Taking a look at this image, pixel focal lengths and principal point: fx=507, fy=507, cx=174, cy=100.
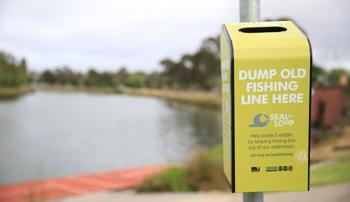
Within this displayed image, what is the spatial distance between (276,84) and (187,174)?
4.89m

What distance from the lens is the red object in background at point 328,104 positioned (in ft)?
28.6

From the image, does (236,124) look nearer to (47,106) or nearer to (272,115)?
(272,115)

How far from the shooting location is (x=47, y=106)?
6730 millimetres

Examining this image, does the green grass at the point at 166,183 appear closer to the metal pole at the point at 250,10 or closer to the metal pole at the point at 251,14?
the metal pole at the point at 251,14

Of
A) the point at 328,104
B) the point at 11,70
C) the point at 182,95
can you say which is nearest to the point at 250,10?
the point at 11,70

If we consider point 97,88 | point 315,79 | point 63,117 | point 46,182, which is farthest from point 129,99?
point 315,79

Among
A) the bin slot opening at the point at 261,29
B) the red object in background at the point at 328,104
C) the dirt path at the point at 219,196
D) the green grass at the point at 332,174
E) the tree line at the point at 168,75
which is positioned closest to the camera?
the bin slot opening at the point at 261,29

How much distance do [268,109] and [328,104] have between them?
7.25m

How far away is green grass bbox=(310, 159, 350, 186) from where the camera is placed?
269 inches

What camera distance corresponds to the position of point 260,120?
1.89 m

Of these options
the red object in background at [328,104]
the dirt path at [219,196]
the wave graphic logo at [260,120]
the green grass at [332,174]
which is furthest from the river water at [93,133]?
the wave graphic logo at [260,120]

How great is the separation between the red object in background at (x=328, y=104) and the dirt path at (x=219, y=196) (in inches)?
94.3

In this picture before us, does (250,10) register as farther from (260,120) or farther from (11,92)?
(11,92)

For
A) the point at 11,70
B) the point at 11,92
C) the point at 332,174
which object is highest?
the point at 11,70
